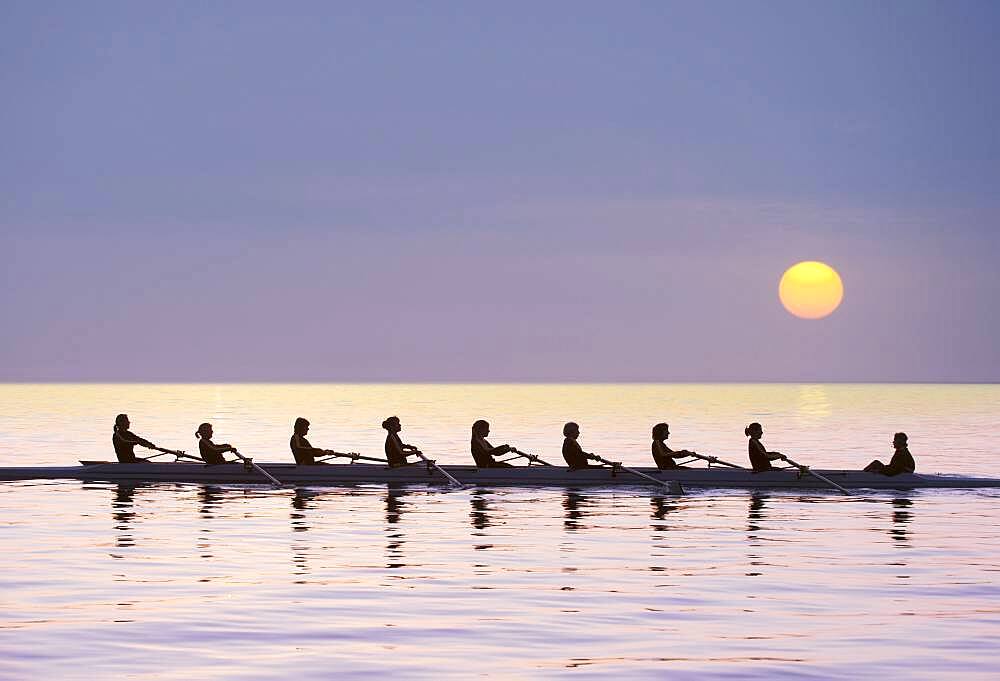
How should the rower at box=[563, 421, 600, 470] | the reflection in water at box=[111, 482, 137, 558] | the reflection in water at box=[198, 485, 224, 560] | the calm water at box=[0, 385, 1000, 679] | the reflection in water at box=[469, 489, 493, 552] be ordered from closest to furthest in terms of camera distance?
the calm water at box=[0, 385, 1000, 679] → the reflection in water at box=[198, 485, 224, 560] → the reflection in water at box=[111, 482, 137, 558] → the reflection in water at box=[469, 489, 493, 552] → the rower at box=[563, 421, 600, 470]

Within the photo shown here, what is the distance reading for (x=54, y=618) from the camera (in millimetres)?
16672

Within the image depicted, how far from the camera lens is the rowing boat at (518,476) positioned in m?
34.5

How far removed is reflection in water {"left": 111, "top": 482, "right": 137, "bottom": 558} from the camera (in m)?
24.8

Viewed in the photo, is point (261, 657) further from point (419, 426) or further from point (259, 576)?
point (419, 426)

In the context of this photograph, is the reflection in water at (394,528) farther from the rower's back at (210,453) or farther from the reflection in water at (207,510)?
the rower's back at (210,453)

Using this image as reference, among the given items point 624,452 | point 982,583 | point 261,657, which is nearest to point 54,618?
point 261,657

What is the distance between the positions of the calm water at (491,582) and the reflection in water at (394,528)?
0.14 meters

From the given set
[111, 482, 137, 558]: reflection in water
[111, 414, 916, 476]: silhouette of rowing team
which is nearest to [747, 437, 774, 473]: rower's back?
[111, 414, 916, 476]: silhouette of rowing team

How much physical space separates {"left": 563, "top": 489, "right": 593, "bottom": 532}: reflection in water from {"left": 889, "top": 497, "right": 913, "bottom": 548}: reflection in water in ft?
19.0

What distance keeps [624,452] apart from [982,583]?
140ft

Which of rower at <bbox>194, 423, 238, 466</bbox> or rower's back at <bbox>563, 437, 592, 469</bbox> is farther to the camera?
rower at <bbox>194, 423, 238, 466</bbox>

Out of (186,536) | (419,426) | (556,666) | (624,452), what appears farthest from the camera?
(419,426)

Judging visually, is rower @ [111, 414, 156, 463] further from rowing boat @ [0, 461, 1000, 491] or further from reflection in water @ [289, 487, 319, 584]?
reflection in water @ [289, 487, 319, 584]

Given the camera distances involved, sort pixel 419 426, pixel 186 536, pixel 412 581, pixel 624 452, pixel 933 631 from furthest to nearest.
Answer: pixel 419 426 → pixel 624 452 → pixel 186 536 → pixel 412 581 → pixel 933 631
